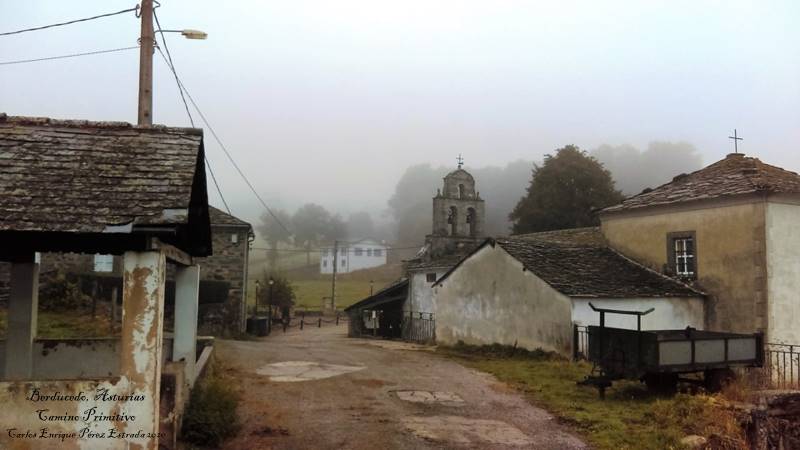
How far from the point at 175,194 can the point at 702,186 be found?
17492 millimetres

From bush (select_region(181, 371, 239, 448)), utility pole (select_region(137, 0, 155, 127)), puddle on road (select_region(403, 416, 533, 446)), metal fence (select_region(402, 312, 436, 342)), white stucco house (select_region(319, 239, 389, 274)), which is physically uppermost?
utility pole (select_region(137, 0, 155, 127))

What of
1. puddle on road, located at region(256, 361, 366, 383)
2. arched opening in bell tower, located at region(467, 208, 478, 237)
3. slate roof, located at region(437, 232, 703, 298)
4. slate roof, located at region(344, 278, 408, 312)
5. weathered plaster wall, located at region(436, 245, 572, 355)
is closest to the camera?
puddle on road, located at region(256, 361, 366, 383)

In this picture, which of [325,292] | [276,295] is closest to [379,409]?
[276,295]

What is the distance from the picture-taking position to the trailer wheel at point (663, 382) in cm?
1159

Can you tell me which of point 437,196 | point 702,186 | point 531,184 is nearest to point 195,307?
point 702,186

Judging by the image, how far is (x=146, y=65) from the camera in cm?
1198

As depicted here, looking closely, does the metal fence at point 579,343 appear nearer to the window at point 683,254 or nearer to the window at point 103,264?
the window at point 683,254

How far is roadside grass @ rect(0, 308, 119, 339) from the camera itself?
1580 cm

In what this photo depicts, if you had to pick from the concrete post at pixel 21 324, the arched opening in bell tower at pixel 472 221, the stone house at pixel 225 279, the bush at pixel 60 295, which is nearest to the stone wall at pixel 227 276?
the stone house at pixel 225 279

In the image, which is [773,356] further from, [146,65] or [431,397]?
[146,65]

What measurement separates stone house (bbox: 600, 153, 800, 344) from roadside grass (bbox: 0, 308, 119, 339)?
681 inches

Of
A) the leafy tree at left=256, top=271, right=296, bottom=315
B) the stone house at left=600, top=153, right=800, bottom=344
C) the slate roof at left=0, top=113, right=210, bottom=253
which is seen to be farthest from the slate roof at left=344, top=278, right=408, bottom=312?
the slate roof at left=0, top=113, right=210, bottom=253

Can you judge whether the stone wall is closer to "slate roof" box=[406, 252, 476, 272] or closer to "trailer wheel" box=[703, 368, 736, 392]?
"slate roof" box=[406, 252, 476, 272]

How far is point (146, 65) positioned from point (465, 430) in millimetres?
9241
